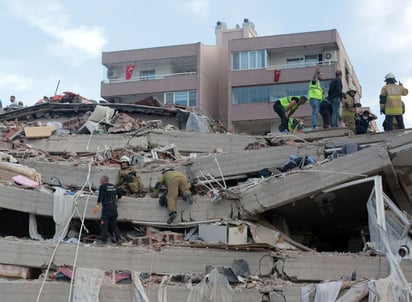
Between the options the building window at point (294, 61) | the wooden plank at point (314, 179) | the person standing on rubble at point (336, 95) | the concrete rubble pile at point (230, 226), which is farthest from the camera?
the building window at point (294, 61)

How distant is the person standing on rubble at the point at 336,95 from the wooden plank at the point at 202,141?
Result: 2.19 meters

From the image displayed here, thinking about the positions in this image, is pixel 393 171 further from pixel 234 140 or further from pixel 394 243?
pixel 234 140

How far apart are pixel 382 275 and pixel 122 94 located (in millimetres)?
30584

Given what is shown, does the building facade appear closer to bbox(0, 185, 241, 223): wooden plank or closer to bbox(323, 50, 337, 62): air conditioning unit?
bbox(323, 50, 337, 62): air conditioning unit

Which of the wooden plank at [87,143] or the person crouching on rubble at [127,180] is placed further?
the wooden plank at [87,143]

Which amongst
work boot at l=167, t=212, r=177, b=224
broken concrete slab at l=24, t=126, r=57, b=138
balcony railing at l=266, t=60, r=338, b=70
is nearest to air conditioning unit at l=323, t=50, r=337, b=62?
balcony railing at l=266, t=60, r=338, b=70

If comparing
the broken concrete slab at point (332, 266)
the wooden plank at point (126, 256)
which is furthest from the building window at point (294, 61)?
the broken concrete slab at point (332, 266)

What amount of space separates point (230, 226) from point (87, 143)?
21.3 ft

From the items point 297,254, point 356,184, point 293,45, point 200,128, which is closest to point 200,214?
point 297,254

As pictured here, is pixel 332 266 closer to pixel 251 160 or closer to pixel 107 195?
pixel 251 160

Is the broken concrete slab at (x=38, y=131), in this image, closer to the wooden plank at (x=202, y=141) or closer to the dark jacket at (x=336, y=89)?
the wooden plank at (x=202, y=141)

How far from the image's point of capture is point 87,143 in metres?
16.6

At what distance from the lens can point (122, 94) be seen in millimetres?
38906

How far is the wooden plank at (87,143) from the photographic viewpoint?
16391 millimetres
